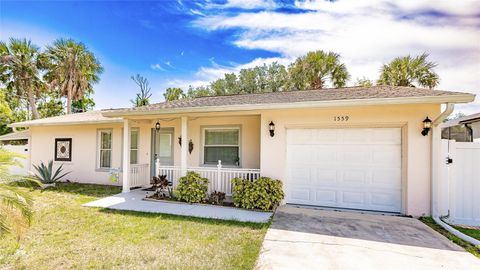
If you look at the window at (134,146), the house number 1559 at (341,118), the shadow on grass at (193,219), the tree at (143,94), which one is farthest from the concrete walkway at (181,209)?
the tree at (143,94)

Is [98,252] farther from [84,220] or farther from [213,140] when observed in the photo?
[213,140]

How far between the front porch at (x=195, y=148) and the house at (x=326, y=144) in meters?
0.03

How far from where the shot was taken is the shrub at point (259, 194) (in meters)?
5.97

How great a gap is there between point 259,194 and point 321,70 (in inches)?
474

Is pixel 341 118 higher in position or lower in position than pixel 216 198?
higher

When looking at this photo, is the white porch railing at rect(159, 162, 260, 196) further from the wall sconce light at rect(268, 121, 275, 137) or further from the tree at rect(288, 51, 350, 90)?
the tree at rect(288, 51, 350, 90)

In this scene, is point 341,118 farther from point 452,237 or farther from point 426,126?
point 452,237

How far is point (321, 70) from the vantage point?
50.3ft

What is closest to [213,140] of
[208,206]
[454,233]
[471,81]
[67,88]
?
[208,206]

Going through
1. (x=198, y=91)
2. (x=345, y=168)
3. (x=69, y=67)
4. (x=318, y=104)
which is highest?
(x=198, y=91)

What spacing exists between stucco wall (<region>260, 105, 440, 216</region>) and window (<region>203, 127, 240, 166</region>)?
1751 mm

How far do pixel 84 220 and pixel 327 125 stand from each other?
248 inches

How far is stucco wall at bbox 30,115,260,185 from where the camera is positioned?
7941mm

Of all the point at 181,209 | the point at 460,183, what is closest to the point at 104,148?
the point at 181,209
